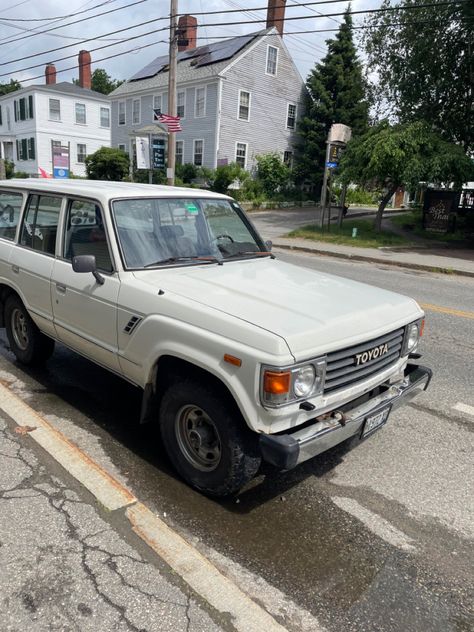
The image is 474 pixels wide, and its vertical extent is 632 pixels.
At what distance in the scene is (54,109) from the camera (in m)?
43.1

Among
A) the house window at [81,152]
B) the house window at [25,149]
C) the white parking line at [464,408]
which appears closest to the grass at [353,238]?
the white parking line at [464,408]

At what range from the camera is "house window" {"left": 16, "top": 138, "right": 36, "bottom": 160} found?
43688 millimetres

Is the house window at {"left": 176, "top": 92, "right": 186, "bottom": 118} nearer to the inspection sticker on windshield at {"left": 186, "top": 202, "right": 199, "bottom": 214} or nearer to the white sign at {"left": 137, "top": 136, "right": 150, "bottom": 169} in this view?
the white sign at {"left": 137, "top": 136, "right": 150, "bottom": 169}

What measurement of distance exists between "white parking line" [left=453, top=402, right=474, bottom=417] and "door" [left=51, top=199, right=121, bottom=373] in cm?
298

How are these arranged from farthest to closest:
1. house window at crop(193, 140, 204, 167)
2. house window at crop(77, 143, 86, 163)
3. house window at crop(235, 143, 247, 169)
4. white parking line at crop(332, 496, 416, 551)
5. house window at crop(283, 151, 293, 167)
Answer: house window at crop(77, 143, 86, 163)
house window at crop(283, 151, 293, 167)
house window at crop(235, 143, 247, 169)
house window at crop(193, 140, 204, 167)
white parking line at crop(332, 496, 416, 551)

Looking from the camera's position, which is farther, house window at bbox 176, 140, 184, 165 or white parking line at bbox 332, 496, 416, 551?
house window at bbox 176, 140, 184, 165

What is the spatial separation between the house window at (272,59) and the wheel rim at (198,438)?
3640cm

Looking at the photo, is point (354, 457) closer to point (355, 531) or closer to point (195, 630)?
point (355, 531)

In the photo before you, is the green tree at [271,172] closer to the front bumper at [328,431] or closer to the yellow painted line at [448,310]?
the yellow painted line at [448,310]

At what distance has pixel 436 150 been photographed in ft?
60.7

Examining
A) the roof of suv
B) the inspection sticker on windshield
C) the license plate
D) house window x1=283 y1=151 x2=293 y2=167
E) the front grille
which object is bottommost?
the license plate

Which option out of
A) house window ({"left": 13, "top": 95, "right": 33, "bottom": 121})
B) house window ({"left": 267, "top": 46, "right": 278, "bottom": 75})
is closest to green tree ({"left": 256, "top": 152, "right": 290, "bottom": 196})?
house window ({"left": 267, "top": 46, "right": 278, "bottom": 75})

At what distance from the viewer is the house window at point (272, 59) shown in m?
34.9

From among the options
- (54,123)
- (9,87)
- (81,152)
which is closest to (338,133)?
(81,152)
